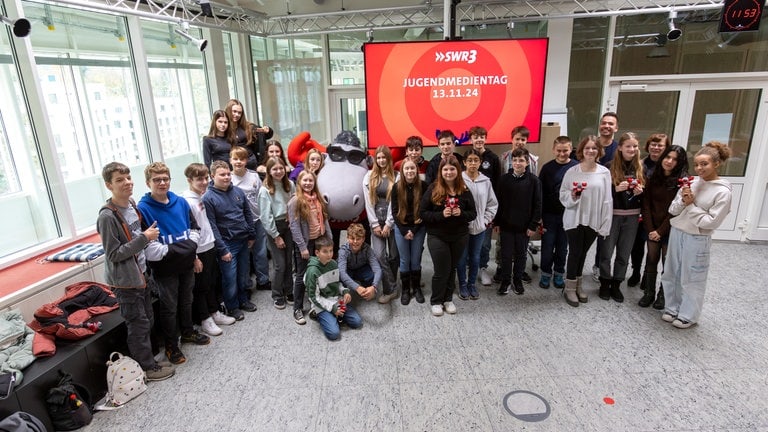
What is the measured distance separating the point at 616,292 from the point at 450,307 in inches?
59.8

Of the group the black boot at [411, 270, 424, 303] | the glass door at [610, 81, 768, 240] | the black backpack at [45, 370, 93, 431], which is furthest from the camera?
the glass door at [610, 81, 768, 240]

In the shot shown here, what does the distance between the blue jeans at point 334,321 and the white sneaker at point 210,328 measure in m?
0.80

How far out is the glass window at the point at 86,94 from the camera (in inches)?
144

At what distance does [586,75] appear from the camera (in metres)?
5.39

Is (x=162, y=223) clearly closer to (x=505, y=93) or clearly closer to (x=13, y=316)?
(x=13, y=316)

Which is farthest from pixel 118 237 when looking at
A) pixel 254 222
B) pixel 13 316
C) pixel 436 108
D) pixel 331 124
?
pixel 331 124

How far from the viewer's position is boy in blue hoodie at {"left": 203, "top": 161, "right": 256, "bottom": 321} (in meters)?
3.26

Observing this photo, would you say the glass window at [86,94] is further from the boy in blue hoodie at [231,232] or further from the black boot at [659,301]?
the black boot at [659,301]

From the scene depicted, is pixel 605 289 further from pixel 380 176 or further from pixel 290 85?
pixel 290 85

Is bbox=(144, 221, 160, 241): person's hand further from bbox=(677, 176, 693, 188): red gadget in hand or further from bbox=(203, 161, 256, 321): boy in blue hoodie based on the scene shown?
bbox=(677, 176, 693, 188): red gadget in hand

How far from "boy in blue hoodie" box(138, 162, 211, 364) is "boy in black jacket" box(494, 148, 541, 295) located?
8.11 feet

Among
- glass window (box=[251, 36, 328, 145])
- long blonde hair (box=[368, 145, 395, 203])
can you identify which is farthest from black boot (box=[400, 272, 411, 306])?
glass window (box=[251, 36, 328, 145])

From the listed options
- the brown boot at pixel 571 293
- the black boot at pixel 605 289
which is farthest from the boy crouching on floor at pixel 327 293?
the black boot at pixel 605 289

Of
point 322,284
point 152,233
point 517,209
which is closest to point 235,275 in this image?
point 322,284
